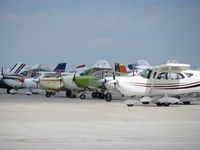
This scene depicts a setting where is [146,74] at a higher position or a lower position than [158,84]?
higher

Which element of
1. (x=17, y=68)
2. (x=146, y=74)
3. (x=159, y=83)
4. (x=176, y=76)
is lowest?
(x=159, y=83)

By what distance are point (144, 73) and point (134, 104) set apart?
1489 millimetres

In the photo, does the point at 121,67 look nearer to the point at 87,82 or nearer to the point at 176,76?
the point at 87,82

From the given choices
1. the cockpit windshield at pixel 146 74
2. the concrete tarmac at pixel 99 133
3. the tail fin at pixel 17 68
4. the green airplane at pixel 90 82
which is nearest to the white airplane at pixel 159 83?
the cockpit windshield at pixel 146 74

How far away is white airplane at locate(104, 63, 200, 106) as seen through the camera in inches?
878

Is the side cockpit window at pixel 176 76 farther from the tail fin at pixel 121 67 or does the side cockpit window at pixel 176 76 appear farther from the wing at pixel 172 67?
the tail fin at pixel 121 67

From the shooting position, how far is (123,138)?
10.5 m

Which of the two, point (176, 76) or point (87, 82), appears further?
point (87, 82)

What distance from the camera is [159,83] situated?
22391mm

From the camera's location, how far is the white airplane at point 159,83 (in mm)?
22297

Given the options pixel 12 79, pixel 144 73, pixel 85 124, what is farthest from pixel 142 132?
pixel 12 79

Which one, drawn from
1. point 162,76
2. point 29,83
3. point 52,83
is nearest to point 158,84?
Result: point 162,76

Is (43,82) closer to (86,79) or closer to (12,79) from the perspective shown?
(86,79)

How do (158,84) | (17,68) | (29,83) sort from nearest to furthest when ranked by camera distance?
(158,84), (29,83), (17,68)
